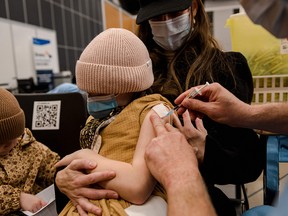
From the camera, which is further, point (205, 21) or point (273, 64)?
point (273, 64)

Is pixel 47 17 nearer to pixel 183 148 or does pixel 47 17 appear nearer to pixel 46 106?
pixel 46 106

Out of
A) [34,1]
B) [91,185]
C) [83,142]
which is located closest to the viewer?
[91,185]

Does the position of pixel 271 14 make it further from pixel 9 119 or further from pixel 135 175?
pixel 9 119

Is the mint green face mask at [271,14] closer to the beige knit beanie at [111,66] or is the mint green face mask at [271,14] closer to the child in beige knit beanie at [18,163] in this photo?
the beige knit beanie at [111,66]

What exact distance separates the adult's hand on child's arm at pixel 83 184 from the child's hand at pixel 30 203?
1.11ft

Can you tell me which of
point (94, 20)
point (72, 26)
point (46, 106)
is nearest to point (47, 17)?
point (72, 26)

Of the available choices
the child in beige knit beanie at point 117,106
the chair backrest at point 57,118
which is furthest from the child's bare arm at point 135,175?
the chair backrest at point 57,118

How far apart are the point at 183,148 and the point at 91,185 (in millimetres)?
338

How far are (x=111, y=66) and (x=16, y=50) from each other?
4.77 metres

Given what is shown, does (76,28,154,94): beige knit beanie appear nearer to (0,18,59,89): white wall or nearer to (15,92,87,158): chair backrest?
(15,92,87,158): chair backrest

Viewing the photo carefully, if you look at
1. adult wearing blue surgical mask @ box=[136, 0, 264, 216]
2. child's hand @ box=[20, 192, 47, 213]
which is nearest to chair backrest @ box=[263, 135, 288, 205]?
adult wearing blue surgical mask @ box=[136, 0, 264, 216]

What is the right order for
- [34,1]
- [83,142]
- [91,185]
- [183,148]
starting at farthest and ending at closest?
[34,1], [83,142], [91,185], [183,148]

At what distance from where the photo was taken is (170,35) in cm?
138

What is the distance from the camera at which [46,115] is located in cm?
166
